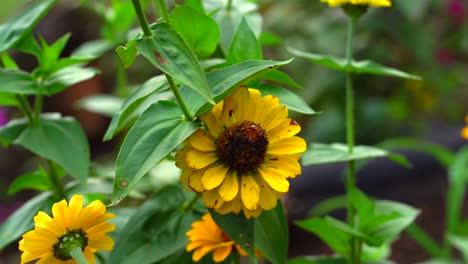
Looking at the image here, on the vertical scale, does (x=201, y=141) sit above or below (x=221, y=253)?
above

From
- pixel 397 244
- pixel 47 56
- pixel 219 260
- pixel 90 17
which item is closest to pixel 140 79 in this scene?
pixel 90 17

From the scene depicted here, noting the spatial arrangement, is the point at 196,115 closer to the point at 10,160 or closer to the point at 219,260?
the point at 219,260

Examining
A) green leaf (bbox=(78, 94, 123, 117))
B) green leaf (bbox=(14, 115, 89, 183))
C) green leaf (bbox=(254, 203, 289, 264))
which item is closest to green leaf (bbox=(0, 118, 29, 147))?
green leaf (bbox=(14, 115, 89, 183))

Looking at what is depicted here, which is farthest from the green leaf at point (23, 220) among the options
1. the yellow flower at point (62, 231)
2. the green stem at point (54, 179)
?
the yellow flower at point (62, 231)

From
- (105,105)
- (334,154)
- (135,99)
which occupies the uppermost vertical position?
(135,99)

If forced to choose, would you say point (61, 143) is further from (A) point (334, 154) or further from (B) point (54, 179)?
(A) point (334, 154)

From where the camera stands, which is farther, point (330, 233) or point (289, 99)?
point (330, 233)

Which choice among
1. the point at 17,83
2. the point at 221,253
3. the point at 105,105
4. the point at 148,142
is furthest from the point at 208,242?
the point at 105,105
